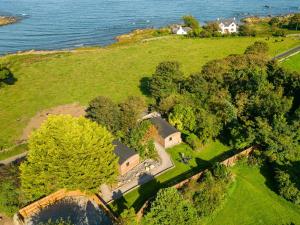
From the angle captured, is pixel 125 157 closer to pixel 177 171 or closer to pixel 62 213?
pixel 177 171

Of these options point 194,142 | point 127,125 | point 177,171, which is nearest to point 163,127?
point 194,142

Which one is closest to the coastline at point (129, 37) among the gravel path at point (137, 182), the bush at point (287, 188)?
the gravel path at point (137, 182)

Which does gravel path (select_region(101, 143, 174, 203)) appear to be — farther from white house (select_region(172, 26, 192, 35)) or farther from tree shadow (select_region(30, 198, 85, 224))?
Result: white house (select_region(172, 26, 192, 35))

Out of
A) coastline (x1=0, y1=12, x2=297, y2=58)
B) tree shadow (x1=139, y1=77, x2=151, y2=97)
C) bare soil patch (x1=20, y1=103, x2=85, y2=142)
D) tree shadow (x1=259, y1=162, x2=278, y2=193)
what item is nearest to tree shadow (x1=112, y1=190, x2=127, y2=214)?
tree shadow (x1=259, y1=162, x2=278, y2=193)

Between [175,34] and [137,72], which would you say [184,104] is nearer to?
[137,72]

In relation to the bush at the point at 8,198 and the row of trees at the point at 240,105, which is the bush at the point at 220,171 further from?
the bush at the point at 8,198

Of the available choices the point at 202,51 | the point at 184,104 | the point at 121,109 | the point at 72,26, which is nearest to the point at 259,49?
the point at 202,51
